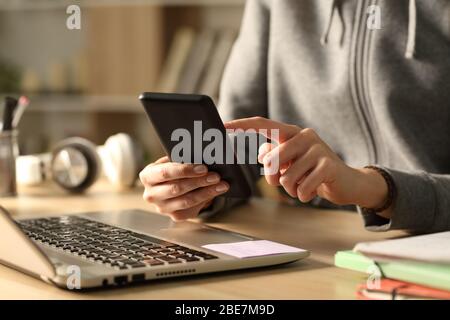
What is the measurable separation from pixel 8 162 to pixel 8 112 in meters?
0.09

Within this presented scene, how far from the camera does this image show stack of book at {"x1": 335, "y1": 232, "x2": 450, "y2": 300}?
729 millimetres

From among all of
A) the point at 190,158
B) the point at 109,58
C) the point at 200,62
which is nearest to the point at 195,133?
the point at 190,158

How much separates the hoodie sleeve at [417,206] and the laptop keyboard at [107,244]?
310 mm

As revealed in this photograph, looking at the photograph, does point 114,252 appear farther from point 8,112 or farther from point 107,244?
point 8,112

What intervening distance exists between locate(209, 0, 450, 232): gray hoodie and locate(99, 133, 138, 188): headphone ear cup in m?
0.19

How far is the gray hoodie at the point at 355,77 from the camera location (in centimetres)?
130

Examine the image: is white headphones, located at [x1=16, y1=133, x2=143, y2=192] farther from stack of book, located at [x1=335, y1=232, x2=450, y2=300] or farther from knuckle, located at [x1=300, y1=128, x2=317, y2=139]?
stack of book, located at [x1=335, y1=232, x2=450, y2=300]

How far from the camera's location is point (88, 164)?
149 centimetres

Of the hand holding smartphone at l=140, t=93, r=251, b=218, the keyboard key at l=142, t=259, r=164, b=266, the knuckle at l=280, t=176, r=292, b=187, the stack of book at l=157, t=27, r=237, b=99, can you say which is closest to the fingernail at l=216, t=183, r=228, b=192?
the hand holding smartphone at l=140, t=93, r=251, b=218

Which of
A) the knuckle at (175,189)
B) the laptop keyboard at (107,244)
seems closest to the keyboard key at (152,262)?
the laptop keyboard at (107,244)

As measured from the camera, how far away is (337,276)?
84cm

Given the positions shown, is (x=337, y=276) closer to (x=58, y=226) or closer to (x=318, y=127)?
(x=58, y=226)
